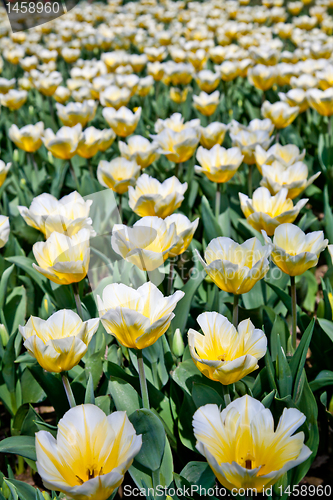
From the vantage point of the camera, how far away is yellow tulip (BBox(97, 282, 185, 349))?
1.01m

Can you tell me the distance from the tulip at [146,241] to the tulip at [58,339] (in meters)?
0.25

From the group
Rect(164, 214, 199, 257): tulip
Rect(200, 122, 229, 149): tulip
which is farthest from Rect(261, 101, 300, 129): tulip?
Rect(164, 214, 199, 257): tulip

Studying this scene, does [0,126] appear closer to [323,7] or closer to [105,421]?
[105,421]

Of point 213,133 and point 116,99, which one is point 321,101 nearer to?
point 213,133

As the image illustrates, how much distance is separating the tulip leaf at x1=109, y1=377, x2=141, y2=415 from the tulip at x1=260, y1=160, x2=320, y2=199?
3.10 ft

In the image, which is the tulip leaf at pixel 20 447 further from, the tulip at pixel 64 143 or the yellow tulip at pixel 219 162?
the tulip at pixel 64 143

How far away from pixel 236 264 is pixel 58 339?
0.46m

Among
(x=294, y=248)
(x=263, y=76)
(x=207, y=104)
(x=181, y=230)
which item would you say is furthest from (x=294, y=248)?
(x=263, y=76)

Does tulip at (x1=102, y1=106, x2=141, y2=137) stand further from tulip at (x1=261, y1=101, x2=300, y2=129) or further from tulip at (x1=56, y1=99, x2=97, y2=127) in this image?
tulip at (x1=261, y1=101, x2=300, y2=129)

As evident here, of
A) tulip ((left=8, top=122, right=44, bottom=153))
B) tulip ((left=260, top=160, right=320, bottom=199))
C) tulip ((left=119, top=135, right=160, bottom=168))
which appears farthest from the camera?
tulip ((left=8, top=122, right=44, bottom=153))

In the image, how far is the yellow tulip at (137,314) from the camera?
3.31 feet

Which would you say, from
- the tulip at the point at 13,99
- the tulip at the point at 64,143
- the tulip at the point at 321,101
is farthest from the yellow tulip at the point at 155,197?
the tulip at the point at 13,99

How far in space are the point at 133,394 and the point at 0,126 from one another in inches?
123

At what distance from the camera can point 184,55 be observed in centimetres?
465
